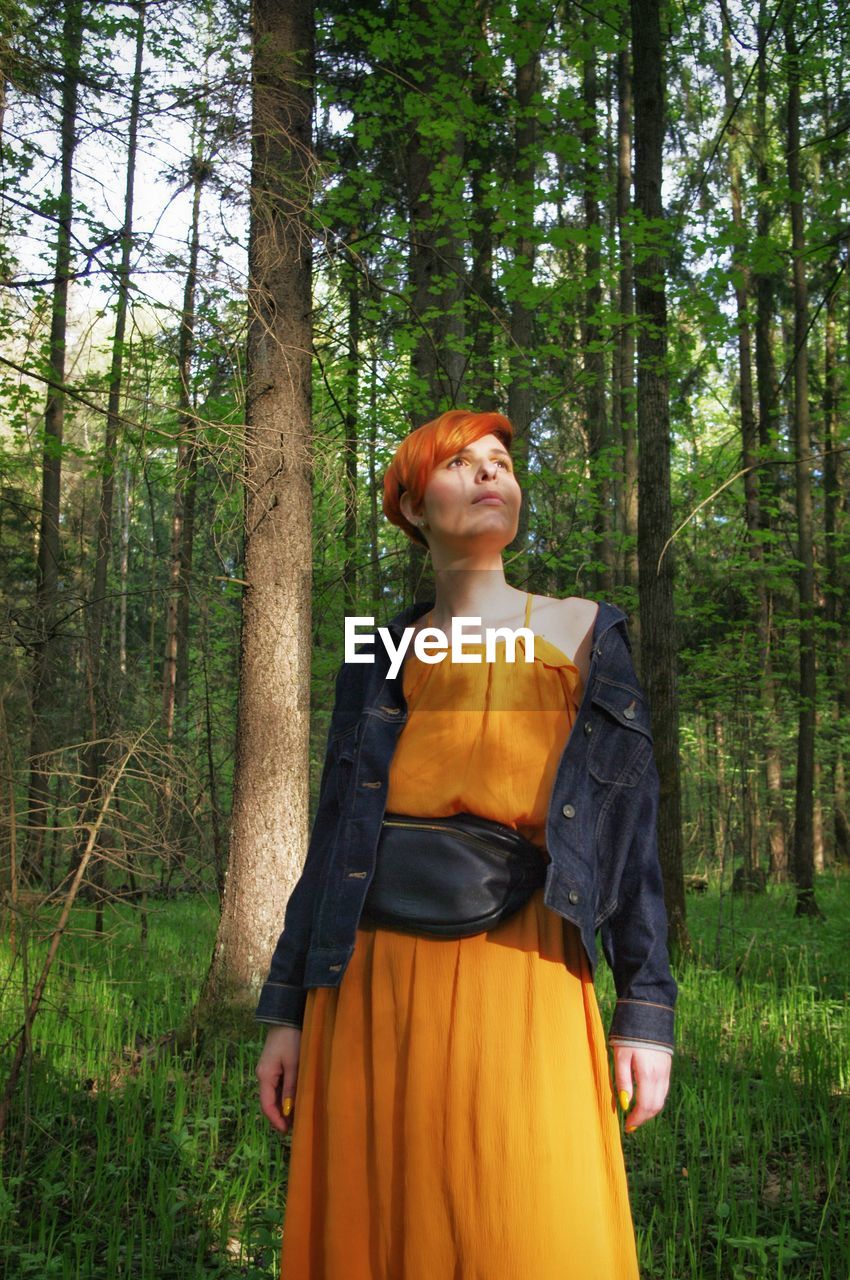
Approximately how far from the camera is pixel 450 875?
1812mm

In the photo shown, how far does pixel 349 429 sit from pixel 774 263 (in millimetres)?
3418

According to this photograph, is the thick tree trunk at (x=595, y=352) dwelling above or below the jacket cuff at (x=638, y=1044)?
above

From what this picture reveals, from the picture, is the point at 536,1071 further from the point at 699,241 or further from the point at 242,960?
the point at 699,241

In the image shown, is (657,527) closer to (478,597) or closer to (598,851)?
(478,597)

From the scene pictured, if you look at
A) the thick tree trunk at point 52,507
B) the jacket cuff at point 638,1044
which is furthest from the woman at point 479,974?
the thick tree trunk at point 52,507

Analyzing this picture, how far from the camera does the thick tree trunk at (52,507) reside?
463 centimetres

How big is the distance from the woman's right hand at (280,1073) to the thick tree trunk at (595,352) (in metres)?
6.99

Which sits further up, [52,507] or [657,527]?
[52,507]

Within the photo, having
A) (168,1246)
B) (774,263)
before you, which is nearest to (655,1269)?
(168,1246)

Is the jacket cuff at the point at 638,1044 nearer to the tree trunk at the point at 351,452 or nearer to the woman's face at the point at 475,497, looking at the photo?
the woman's face at the point at 475,497

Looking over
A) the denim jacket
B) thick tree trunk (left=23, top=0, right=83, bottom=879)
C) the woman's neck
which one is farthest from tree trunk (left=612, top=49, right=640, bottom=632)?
the denim jacket

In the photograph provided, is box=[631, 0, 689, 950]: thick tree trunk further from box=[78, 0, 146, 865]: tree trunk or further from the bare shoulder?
the bare shoulder

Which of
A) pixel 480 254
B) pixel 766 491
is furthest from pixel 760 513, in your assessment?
pixel 480 254

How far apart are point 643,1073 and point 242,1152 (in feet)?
9.22
